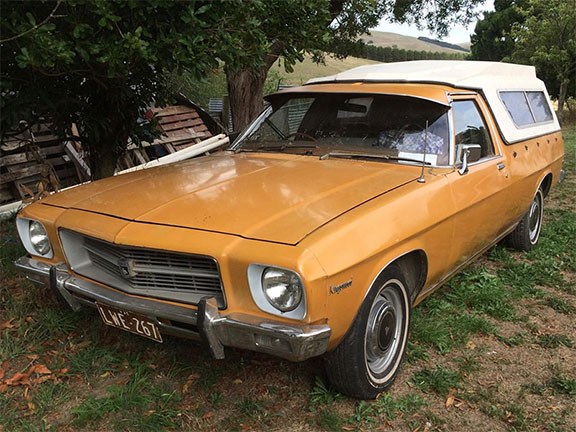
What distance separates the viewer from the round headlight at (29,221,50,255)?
301cm

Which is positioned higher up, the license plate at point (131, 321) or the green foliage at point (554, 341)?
the license plate at point (131, 321)

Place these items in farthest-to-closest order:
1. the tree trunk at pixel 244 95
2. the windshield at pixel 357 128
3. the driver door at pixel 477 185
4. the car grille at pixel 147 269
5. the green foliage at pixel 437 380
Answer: the tree trunk at pixel 244 95 < the windshield at pixel 357 128 < the driver door at pixel 477 185 < the green foliage at pixel 437 380 < the car grille at pixel 147 269

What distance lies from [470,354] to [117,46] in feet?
9.40

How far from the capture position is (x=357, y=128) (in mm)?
3650

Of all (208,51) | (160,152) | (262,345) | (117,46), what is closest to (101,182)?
(117,46)

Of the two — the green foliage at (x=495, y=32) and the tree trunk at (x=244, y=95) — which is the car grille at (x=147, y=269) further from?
the green foliage at (x=495, y=32)

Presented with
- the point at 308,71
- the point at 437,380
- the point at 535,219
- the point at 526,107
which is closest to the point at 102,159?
the point at 437,380

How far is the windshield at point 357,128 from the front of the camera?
3.39 metres

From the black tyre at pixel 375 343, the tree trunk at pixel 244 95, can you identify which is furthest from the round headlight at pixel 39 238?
the tree trunk at pixel 244 95

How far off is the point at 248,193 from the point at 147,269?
2.21 ft

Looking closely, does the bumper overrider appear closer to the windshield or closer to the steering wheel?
the windshield

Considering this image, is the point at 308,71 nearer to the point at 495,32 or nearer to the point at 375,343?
the point at 495,32

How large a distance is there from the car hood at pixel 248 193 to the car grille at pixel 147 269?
0.54 feet

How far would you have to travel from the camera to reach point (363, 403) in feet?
8.79
